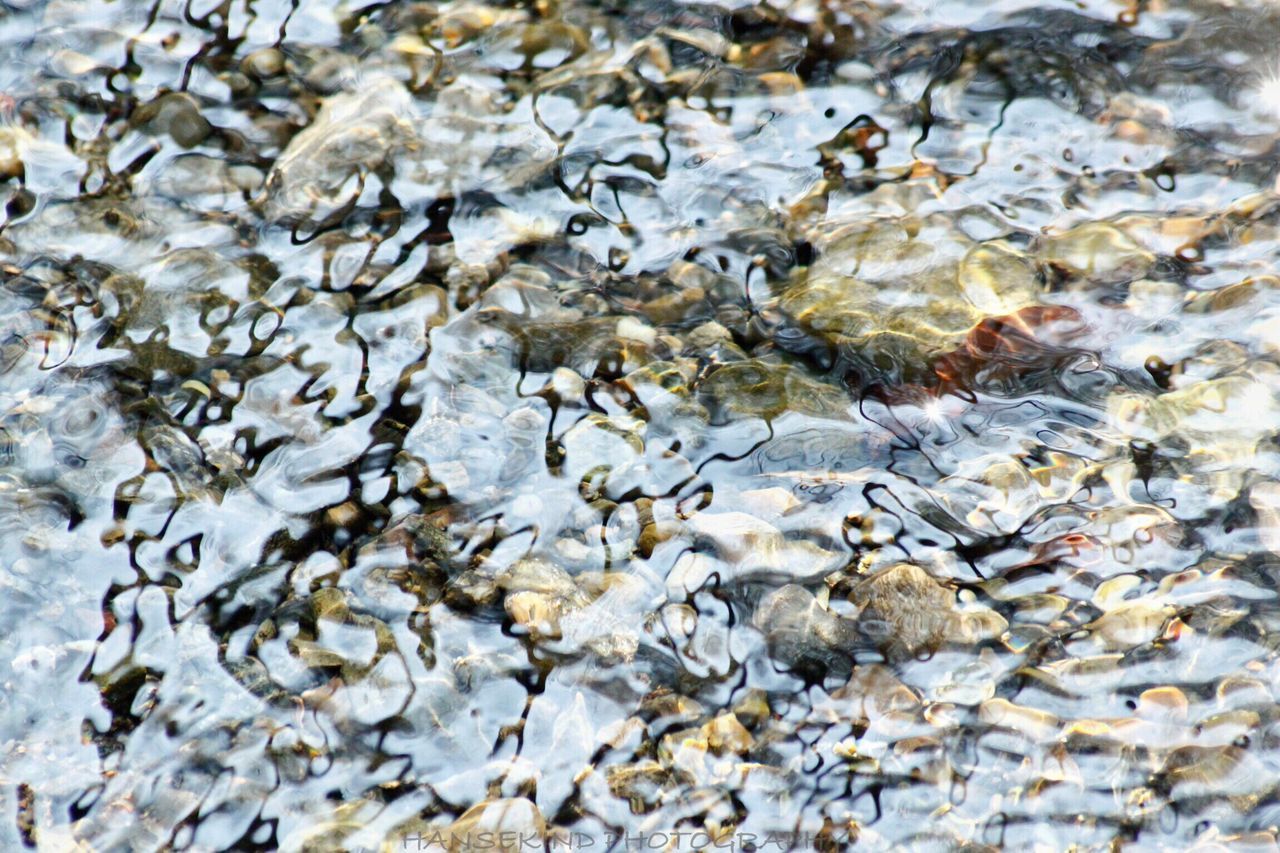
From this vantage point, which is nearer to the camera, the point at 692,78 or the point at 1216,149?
the point at 1216,149

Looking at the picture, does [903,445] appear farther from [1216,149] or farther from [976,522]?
[1216,149]

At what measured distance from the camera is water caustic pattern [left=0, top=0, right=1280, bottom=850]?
1997 millimetres

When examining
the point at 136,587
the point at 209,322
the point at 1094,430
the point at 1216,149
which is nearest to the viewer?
the point at 136,587

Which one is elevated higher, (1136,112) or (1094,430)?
(1136,112)

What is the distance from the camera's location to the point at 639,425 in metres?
2.39

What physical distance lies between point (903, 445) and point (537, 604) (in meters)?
0.90

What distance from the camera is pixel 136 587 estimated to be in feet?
7.06

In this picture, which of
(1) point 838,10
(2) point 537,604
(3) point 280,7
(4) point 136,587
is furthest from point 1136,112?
(4) point 136,587

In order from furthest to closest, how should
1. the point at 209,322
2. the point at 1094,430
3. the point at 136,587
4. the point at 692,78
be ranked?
1. the point at 692,78
2. the point at 209,322
3. the point at 1094,430
4. the point at 136,587

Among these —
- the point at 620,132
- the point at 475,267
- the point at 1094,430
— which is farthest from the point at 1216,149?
the point at 475,267

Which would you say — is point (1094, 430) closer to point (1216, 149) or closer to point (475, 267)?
point (1216, 149)

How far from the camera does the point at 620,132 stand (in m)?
2.80

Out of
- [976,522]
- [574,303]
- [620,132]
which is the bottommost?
[976,522]

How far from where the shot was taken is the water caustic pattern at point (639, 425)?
6.55 ft
